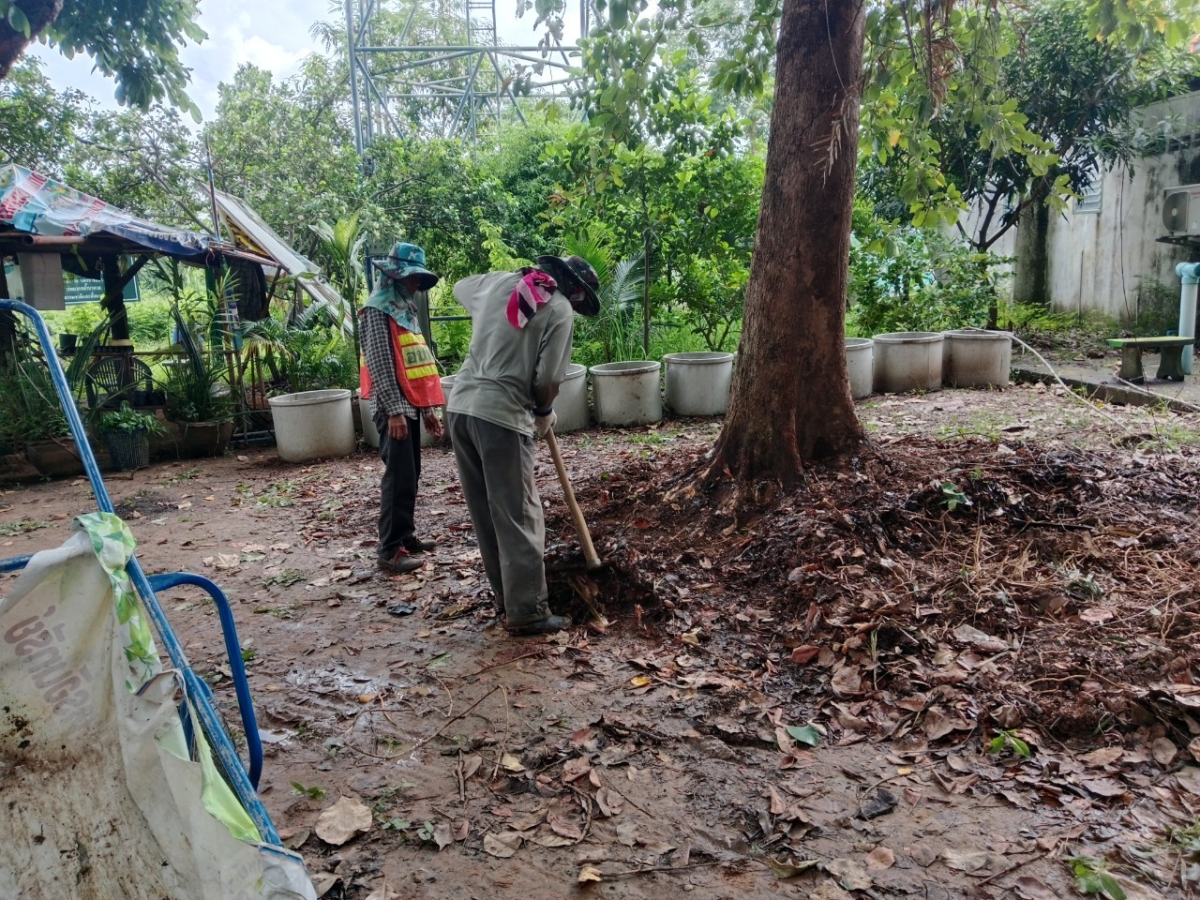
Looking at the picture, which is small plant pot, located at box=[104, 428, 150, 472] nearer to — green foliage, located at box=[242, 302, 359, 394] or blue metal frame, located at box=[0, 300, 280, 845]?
green foliage, located at box=[242, 302, 359, 394]

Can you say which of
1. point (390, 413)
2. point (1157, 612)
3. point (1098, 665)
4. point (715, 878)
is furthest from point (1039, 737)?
point (390, 413)

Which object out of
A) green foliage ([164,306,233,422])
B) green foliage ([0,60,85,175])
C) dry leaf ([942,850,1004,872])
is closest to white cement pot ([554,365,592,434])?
green foliage ([164,306,233,422])

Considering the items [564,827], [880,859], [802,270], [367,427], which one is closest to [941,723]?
[880,859]

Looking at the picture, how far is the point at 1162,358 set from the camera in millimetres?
9727

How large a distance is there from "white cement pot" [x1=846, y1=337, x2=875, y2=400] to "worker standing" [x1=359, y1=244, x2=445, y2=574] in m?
5.76

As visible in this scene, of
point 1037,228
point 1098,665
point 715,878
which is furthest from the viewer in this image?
point 1037,228

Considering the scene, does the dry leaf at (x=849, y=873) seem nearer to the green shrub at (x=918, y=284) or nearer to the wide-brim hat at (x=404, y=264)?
the wide-brim hat at (x=404, y=264)

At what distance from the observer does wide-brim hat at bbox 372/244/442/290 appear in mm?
5312

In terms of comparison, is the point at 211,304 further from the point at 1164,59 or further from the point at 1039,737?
the point at 1164,59

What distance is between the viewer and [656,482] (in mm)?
6086

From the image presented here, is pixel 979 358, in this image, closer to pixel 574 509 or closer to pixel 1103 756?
pixel 574 509

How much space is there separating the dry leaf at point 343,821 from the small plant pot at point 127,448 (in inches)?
282

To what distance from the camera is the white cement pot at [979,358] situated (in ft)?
33.2

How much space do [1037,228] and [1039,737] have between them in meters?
13.2
